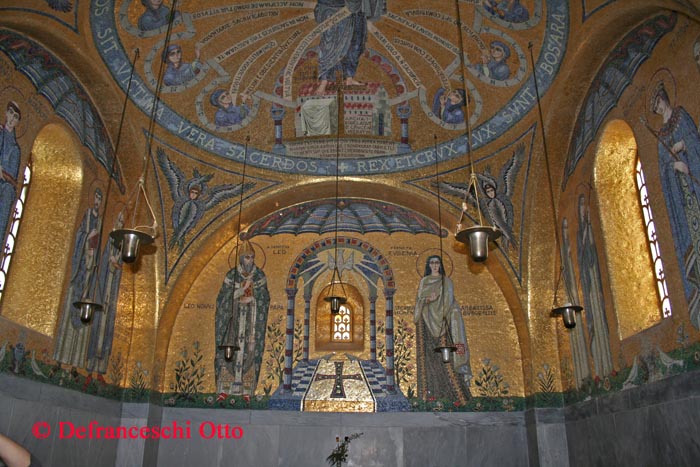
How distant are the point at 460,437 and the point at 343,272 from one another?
3810 millimetres

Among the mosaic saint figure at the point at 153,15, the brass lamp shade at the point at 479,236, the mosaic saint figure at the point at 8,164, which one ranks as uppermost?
the mosaic saint figure at the point at 153,15

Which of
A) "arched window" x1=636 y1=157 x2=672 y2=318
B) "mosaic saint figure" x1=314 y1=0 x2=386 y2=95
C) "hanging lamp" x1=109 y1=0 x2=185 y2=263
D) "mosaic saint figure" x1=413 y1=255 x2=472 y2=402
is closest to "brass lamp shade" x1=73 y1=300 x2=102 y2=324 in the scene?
"hanging lamp" x1=109 y1=0 x2=185 y2=263

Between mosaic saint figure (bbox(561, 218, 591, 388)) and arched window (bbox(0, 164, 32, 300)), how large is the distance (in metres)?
8.21

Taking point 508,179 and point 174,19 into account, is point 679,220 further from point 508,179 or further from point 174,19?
point 174,19

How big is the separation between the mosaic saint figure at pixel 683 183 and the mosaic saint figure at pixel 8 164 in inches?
328

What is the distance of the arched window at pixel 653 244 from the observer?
8.28 metres

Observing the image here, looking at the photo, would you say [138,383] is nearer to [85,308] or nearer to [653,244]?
[85,308]

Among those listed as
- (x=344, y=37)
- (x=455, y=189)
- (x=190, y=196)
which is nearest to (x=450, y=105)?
(x=455, y=189)

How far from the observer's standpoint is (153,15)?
9.99 m

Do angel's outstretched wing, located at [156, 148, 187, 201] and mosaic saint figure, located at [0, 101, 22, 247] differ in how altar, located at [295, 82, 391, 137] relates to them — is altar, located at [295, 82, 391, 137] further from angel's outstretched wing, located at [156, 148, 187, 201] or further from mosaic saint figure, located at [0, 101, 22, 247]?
mosaic saint figure, located at [0, 101, 22, 247]

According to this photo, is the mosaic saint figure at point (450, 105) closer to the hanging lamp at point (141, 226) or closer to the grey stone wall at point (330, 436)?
the hanging lamp at point (141, 226)

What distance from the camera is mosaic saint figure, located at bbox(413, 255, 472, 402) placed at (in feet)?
38.7

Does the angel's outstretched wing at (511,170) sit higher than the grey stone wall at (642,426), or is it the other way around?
the angel's outstretched wing at (511,170)

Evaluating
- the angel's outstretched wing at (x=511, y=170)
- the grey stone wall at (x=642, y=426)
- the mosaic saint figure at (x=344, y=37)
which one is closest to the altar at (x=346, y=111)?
the mosaic saint figure at (x=344, y=37)
